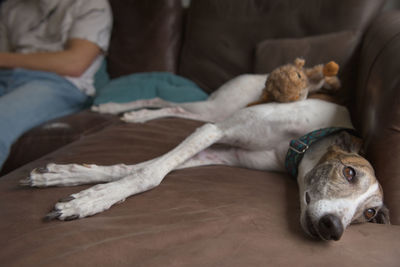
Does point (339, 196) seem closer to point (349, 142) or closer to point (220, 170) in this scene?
point (349, 142)

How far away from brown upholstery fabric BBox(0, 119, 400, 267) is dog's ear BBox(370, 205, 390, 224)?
12 cm

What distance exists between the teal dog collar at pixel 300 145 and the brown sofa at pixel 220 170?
0.25ft

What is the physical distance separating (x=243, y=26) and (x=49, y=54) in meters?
1.61

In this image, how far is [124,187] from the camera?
1.18 metres

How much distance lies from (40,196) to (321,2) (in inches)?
90.4

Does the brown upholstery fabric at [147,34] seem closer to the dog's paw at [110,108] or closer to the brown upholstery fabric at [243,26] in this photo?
the brown upholstery fabric at [243,26]

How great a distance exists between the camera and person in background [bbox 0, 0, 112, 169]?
2.17m

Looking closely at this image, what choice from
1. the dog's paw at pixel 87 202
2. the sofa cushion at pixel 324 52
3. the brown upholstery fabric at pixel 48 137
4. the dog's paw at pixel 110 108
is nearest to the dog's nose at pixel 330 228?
the dog's paw at pixel 87 202

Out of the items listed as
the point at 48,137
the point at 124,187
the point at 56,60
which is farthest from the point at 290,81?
the point at 56,60

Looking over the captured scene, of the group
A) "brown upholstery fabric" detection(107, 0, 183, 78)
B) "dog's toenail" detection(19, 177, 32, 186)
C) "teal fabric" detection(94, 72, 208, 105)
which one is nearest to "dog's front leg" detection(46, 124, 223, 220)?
"dog's toenail" detection(19, 177, 32, 186)

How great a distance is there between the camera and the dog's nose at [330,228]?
3.17 feet

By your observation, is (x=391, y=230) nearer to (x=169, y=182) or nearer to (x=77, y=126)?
(x=169, y=182)

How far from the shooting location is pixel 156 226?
978 millimetres

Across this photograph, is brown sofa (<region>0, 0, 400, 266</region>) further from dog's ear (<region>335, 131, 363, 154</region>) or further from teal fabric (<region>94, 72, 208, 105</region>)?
teal fabric (<region>94, 72, 208, 105</region>)
